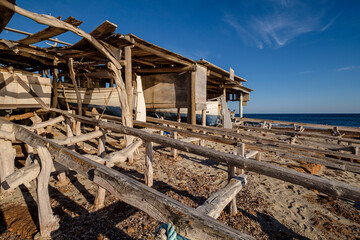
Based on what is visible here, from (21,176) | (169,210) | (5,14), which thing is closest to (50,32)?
(5,14)

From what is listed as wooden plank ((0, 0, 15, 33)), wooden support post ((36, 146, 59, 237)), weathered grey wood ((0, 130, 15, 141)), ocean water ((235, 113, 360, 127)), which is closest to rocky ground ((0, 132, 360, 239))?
wooden support post ((36, 146, 59, 237))

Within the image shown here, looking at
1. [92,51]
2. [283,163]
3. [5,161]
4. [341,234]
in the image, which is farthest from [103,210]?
[283,163]

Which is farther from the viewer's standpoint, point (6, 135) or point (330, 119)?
point (330, 119)

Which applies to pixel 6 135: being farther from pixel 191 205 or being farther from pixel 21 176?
pixel 191 205

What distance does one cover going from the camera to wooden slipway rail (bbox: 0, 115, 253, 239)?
1187mm

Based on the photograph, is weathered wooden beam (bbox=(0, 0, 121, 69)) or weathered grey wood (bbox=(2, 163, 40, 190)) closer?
weathered grey wood (bbox=(2, 163, 40, 190))

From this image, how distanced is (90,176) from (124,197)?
575 mm

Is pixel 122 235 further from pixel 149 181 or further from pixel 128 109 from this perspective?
pixel 128 109

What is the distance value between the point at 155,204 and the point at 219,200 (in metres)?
1.06

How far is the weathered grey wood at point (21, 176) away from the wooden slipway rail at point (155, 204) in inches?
15.5

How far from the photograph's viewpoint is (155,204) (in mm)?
1466

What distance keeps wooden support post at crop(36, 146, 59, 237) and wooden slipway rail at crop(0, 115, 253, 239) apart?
0.77 feet

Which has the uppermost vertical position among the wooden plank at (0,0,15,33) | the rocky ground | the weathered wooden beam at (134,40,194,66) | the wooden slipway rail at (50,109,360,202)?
the weathered wooden beam at (134,40,194,66)

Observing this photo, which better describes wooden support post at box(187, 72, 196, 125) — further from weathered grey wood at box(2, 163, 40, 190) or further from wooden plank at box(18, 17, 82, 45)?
weathered grey wood at box(2, 163, 40, 190)
